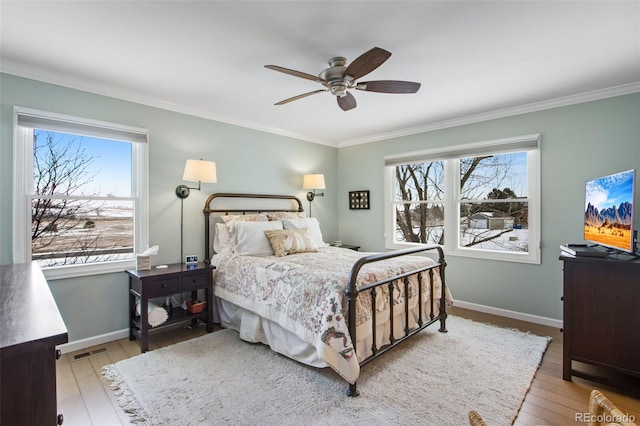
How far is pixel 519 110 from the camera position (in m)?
3.56

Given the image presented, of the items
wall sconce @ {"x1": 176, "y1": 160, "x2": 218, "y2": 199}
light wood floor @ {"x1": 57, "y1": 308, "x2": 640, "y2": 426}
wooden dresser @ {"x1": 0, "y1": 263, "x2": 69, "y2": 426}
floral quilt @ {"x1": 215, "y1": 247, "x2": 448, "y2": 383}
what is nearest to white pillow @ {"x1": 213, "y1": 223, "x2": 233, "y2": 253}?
floral quilt @ {"x1": 215, "y1": 247, "x2": 448, "y2": 383}

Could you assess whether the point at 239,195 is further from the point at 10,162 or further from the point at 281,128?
the point at 10,162

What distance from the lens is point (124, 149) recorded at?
322 centimetres

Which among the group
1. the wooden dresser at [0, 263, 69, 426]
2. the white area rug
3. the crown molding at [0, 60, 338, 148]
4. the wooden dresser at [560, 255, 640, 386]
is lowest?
the white area rug

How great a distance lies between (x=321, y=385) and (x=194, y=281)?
1.66 meters

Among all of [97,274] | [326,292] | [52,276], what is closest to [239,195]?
[97,274]

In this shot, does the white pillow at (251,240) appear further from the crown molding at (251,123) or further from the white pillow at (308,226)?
the crown molding at (251,123)

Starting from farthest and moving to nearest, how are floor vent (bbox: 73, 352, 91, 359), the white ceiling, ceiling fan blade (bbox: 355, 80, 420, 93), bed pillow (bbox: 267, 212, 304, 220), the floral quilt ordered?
bed pillow (bbox: 267, 212, 304, 220) < floor vent (bbox: 73, 352, 91, 359) < ceiling fan blade (bbox: 355, 80, 420, 93) < the floral quilt < the white ceiling

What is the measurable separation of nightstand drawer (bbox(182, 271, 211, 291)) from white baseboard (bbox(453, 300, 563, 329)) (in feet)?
10.3

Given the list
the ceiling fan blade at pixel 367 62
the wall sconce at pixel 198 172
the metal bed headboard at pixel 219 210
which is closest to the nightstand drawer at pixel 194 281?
the metal bed headboard at pixel 219 210

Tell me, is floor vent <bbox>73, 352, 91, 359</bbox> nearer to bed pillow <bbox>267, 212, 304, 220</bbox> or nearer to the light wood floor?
the light wood floor

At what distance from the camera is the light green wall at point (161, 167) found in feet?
8.42

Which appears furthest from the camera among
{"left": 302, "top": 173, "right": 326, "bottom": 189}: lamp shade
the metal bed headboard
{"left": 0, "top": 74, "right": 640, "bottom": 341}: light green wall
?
{"left": 302, "top": 173, "right": 326, "bottom": 189}: lamp shade

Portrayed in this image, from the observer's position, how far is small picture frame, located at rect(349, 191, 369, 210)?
5.02 meters
